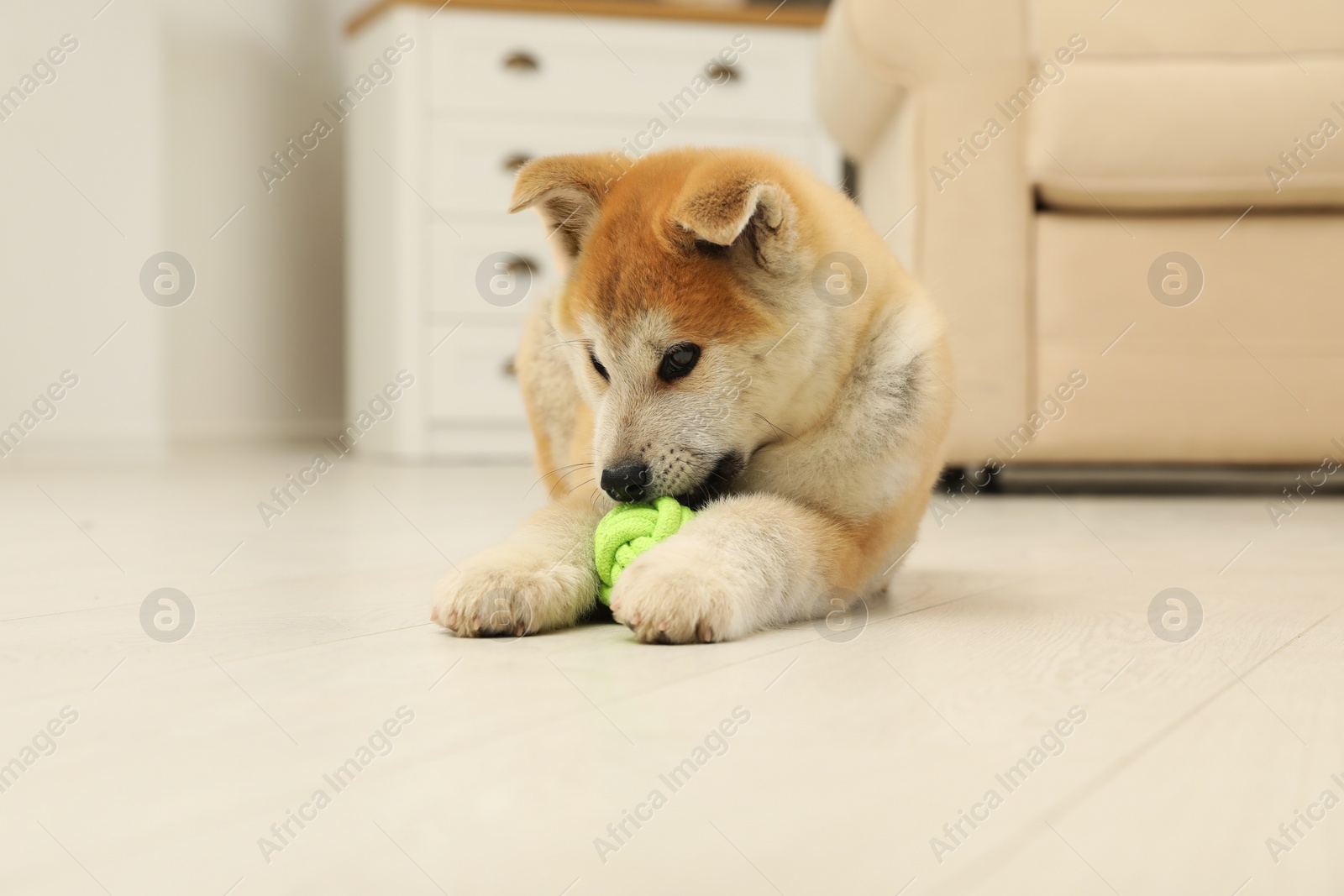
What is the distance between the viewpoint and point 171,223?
4629mm

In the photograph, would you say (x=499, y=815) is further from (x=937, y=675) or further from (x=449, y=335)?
(x=449, y=335)

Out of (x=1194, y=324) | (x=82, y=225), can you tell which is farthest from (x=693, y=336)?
(x=82, y=225)

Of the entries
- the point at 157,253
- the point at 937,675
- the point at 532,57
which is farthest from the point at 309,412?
the point at 937,675

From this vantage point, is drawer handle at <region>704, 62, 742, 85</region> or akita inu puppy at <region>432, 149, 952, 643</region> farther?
drawer handle at <region>704, 62, 742, 85</region>

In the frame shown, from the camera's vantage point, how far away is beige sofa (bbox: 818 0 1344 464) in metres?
2.74

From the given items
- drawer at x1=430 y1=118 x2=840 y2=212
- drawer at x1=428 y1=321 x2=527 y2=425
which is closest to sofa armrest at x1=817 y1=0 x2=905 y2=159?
drawer at x1=430 y1=118 x2=840 y2=212

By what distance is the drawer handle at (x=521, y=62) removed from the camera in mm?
4258

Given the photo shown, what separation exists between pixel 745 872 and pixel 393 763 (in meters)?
0.27

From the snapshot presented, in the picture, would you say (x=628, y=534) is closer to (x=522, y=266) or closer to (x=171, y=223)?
(x=522, y=266)

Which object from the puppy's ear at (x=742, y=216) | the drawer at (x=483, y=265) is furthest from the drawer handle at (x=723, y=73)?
the puppy's ear at (x=742, y=216)

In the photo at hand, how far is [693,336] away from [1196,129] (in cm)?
186

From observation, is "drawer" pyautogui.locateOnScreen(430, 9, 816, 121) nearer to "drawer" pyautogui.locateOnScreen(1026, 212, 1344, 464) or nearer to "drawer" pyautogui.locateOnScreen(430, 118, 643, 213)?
"drawer" pyautogui.locateOnScreen(430, 118, 643, 213)

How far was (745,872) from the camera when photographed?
23.6 inches

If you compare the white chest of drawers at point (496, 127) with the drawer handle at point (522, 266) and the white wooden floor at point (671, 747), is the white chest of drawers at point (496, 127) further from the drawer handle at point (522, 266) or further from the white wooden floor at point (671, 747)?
the white wooden floor at point (671, 747)
